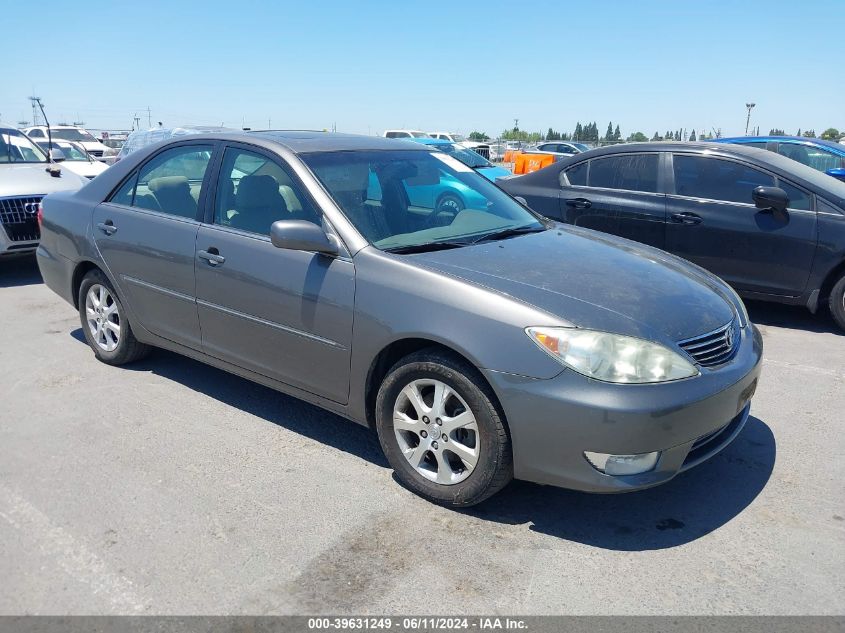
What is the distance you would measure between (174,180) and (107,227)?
2.10ft

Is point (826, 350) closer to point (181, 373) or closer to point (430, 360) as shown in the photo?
point (430, 360)

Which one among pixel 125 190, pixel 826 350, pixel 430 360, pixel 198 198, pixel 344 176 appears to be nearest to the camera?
pixel 430 360

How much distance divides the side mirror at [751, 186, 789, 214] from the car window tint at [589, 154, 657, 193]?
90 cm

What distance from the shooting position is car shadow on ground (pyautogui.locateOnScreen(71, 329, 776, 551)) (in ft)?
10.3

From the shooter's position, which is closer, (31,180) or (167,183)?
(167,183)

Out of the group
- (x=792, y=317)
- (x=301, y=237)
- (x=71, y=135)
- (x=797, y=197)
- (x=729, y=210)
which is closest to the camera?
(x=301, y=237)

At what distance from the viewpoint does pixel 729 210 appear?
6.28 metres

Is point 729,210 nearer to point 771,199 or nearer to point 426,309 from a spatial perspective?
point 771,199

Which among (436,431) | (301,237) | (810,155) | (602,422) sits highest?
(810,155)

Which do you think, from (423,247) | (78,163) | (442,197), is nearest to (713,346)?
(423,247)

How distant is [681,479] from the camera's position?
3.61 meters

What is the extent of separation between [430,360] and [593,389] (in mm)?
728

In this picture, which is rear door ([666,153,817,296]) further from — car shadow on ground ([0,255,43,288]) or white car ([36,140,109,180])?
car shadow on ground ([0,255,43,288])

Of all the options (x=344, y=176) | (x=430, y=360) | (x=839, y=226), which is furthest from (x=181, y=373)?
(x=839, y=226)
